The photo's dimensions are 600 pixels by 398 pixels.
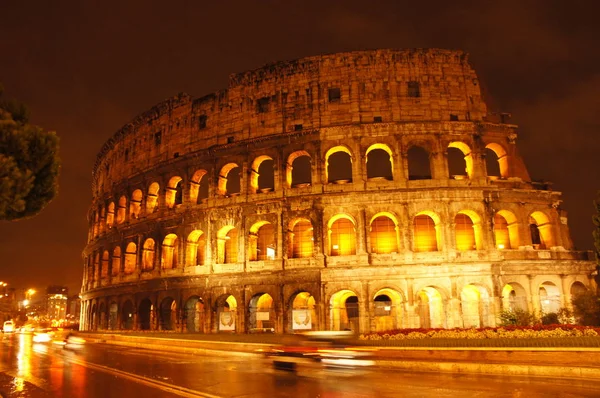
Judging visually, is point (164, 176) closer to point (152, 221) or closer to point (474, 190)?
point (152, 221)

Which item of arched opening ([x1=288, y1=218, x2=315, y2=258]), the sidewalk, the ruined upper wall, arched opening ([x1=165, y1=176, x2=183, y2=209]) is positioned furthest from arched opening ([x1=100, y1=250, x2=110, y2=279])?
the sidewalk

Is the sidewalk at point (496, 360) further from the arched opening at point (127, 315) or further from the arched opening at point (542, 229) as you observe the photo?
the arched opening at point (127, 315)

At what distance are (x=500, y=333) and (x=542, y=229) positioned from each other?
40.1 ft

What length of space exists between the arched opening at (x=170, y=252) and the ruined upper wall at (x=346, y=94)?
6.61 m

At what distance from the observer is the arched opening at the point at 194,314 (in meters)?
29.4

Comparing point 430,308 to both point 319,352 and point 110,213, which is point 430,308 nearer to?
point 319,352

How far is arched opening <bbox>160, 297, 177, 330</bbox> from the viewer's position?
1209 inches

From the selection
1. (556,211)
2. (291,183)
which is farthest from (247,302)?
(556,211)

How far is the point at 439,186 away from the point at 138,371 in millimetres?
18204

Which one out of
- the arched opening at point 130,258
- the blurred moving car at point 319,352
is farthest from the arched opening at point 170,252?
the blurred moving car at point 319,352

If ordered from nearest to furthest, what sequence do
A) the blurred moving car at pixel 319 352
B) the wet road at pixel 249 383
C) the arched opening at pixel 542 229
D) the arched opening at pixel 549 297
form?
1. the wet road at pixel 249 383
2. the blurred moving car at pixel 319 352
3. the arched opening at pixel 549 297
4. the arched opening at pixel 542 229

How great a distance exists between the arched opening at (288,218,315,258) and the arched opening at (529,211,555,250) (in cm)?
1265

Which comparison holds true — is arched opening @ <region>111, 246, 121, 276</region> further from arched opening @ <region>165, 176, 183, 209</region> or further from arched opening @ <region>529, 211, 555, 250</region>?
arched opening @ <region>529, 211, 555, 250</region>

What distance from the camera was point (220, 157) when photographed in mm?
29766
